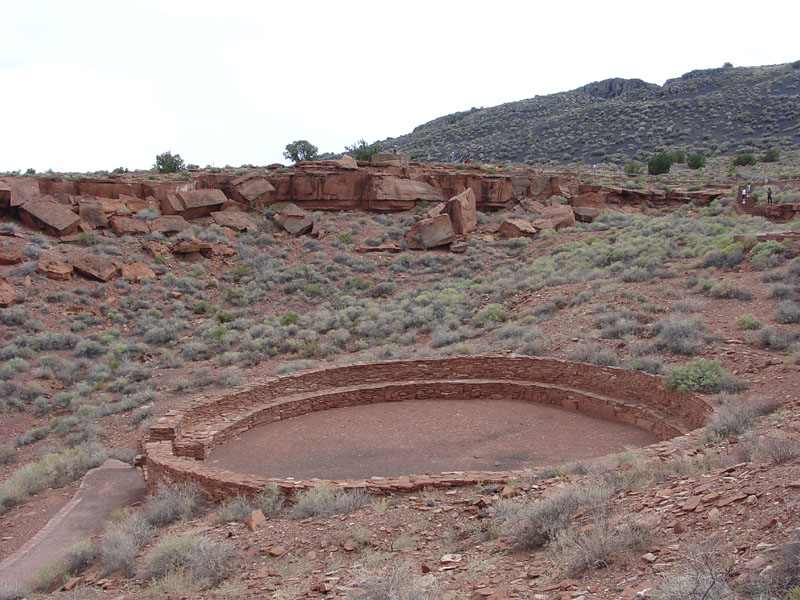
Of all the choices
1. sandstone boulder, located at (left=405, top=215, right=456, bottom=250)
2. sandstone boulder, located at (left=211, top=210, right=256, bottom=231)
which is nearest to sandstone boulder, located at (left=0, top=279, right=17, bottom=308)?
sandstone boulder, located at (left=211, top=210, right=256, bottom=231)

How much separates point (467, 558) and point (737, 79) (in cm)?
7541

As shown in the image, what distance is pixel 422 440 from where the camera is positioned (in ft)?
38.4

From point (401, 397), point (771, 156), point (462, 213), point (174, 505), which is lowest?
point (401, 397)

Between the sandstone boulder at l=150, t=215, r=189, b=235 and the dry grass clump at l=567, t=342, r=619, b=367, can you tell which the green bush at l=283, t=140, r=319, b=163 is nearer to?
the sandstone boulder at l=150, t=215, r=189, b=235

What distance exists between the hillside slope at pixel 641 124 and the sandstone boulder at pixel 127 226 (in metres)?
33.1

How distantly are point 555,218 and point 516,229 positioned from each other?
2.55 m

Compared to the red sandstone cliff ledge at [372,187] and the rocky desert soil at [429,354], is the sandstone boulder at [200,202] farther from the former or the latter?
the rocky desert soil at [429,354]

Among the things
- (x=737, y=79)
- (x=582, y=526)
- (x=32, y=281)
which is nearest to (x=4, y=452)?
(x=32, y=281)

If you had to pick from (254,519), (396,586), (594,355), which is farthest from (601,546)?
(594,355)

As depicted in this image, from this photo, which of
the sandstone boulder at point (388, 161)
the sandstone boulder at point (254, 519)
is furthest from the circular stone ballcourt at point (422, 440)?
the sandstone boulder at point (388, 161)

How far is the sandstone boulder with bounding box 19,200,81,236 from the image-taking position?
26.9 m

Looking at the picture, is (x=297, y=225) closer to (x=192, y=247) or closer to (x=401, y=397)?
(x=192, y=247)

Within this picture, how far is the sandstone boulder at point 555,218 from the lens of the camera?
31734 mm

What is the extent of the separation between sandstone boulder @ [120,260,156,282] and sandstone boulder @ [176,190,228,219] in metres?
5.86
